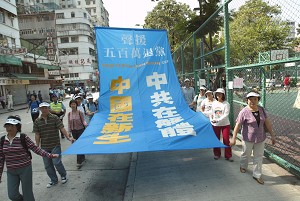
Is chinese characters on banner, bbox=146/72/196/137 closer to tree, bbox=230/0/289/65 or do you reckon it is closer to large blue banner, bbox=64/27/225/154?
large blue banner, bbox=64/27/225/154

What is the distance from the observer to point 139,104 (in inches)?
261

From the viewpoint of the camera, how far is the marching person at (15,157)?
3.59m

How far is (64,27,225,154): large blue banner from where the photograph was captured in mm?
4461

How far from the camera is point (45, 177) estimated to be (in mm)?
5328

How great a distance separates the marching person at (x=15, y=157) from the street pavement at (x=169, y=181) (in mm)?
832

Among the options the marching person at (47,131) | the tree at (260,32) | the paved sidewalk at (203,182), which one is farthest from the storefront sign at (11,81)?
the paved sidewalk at (203,182)

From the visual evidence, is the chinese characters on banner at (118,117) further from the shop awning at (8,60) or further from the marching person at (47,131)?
the shop awning at (8,60)

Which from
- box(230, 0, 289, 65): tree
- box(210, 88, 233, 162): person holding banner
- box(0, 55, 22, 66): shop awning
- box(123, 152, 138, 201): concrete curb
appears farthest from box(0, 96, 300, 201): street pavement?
box(0, 55, 22, 66): shop awning

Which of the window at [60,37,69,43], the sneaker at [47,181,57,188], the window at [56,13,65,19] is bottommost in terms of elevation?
the sneaker at [47,181,57,188]

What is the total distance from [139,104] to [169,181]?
2595mm

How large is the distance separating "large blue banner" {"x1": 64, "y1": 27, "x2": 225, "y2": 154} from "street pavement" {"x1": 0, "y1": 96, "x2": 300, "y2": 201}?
28.2 inches

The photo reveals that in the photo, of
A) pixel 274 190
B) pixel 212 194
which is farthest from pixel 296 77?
pixel 212 194

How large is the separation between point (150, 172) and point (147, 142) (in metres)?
0.95

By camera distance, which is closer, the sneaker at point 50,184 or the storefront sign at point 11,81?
the sneaker at point 50,184
